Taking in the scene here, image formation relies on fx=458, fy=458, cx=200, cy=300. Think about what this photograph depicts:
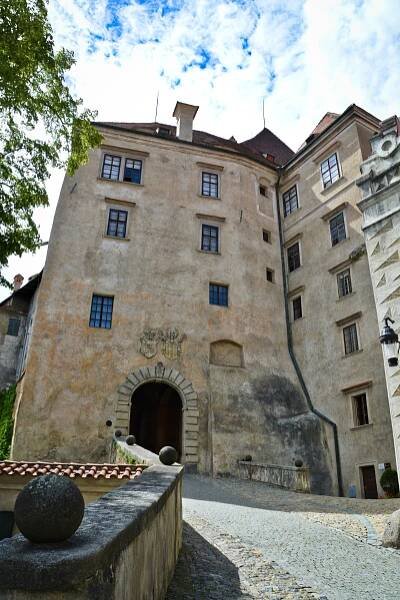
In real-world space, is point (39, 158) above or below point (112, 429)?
above

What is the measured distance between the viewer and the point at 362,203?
1833 cm

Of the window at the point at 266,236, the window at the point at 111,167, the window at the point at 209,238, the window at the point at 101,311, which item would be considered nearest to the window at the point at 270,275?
the window at the point at 266,236

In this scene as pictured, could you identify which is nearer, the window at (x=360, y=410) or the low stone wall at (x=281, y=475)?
the low stone wall at (x=281, y=475)

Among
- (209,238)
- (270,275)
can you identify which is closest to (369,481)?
(270,275)

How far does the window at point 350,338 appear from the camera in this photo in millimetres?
21625

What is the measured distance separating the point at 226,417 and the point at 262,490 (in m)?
6.02

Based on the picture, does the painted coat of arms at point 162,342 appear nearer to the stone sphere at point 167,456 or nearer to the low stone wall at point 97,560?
the stone sphere at point 167,456

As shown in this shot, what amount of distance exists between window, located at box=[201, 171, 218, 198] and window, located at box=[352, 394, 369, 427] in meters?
14.2

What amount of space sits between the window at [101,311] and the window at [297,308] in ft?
33.8

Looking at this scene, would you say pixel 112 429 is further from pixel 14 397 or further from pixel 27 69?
pixel 27 69

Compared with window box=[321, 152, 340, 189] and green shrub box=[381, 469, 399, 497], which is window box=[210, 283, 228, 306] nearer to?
window box=[321, 152, 340, 189]

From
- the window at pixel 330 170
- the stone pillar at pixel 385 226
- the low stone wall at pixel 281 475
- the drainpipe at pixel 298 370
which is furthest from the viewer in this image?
the window at pixel 330 170

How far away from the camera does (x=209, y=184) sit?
28047 mm

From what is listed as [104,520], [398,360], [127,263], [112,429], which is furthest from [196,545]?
[127,263]
